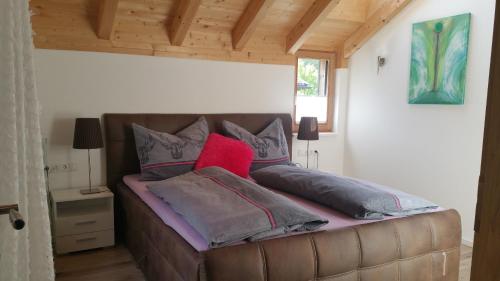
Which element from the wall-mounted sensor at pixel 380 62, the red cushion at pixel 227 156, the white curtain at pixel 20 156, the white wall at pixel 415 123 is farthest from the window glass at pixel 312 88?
the white curtain at pixel 20 156

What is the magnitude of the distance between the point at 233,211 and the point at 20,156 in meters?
1.29

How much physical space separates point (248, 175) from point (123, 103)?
134 centimetres

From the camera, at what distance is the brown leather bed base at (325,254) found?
6.31 feet

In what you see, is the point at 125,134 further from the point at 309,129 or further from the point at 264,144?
the point at 309,129

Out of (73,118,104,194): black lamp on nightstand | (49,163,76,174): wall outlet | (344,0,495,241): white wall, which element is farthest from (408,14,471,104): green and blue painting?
(49,163,76,174): wall outlet

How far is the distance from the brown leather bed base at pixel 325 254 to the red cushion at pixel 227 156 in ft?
2.87

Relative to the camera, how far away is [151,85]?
3816 millimetres

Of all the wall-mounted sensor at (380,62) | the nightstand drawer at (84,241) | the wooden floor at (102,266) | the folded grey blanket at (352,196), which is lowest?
the wooden floor at (102,266)

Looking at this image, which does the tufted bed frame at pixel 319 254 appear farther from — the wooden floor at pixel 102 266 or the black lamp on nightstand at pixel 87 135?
the black lamp on nightstand at pixel 87 135

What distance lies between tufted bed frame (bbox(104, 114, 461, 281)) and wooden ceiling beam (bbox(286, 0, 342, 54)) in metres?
2.13

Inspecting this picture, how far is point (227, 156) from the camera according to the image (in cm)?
363

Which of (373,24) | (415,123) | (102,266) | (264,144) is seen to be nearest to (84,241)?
(102,266)

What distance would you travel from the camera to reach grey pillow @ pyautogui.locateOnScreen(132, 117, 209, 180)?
3.45m

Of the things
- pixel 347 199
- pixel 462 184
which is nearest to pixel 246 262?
pixel 347 199
